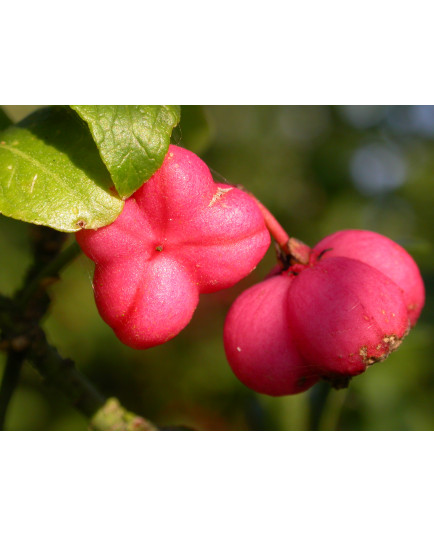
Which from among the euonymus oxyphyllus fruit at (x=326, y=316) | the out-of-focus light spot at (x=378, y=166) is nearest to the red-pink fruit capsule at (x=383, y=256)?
the euonymus oxyphyllus fruit at (x=326, y=316)

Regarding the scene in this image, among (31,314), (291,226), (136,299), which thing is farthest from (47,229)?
(291,226)

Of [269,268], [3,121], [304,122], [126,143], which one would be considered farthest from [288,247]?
[304,122]

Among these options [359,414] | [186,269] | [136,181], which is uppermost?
[136,181]

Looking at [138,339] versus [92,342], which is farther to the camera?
[92,342]

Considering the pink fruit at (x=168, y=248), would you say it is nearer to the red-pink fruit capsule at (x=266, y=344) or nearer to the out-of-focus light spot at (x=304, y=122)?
the red-pink fruit capsule at (x=266, y=344)

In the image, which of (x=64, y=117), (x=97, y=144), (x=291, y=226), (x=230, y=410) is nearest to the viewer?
(x=97, y=144)

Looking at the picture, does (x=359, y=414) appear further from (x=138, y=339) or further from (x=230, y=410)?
(x=138, y=339)
